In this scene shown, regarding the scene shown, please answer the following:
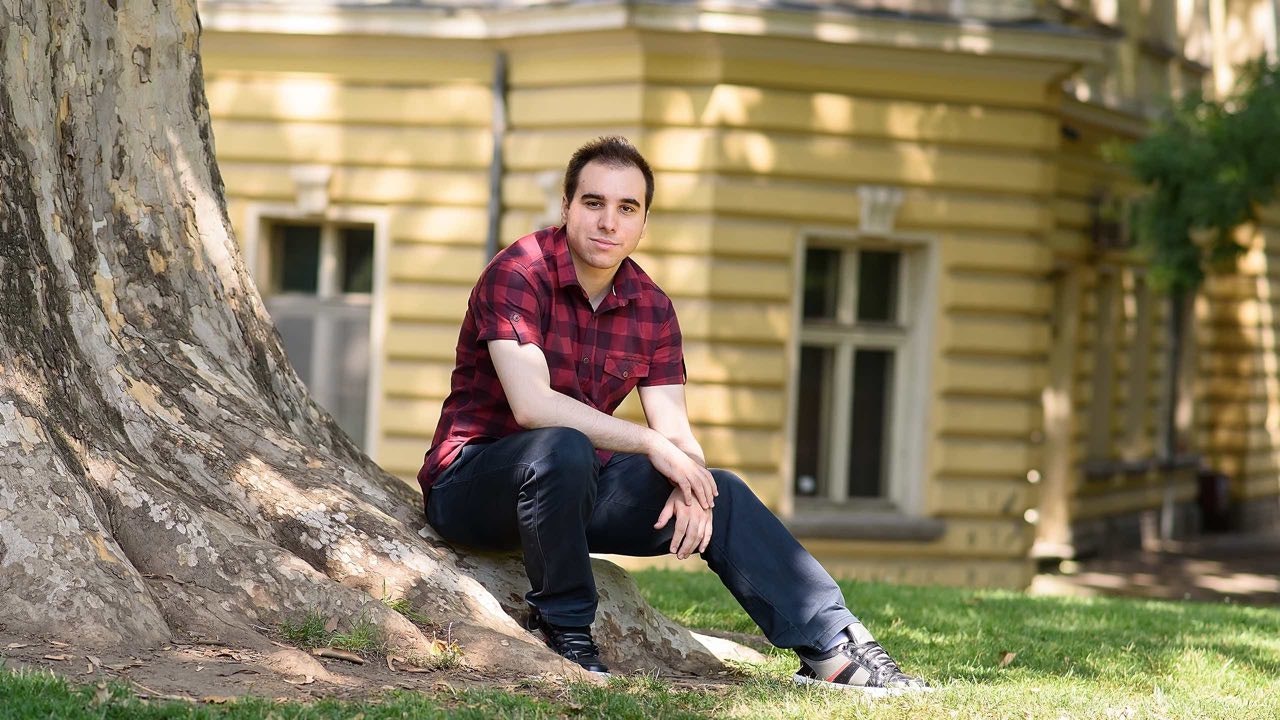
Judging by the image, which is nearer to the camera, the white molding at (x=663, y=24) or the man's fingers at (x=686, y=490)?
the man's fingers at (x=686, y=490)

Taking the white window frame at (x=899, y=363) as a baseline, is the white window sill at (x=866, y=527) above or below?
below

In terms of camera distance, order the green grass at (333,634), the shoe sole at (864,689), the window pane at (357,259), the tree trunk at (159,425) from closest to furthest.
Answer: the tree trunk at (159,425) < the green grass at (333,634) < the shoe sole at (864,689) < the window pane at (357,259)

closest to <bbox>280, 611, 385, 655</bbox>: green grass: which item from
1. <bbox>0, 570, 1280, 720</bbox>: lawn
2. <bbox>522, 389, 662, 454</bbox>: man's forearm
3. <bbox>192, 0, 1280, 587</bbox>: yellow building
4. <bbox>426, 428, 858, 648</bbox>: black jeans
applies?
<bbox>0, 570, 1280, 720</bbox>: lawn

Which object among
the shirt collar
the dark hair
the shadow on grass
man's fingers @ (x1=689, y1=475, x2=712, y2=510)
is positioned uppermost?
the dark hair

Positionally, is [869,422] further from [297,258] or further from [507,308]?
[507,308]

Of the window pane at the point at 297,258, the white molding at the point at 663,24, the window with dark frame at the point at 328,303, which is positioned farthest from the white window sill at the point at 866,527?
the window pane at the point at 297,258

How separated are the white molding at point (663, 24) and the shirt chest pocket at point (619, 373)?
6.76 meters

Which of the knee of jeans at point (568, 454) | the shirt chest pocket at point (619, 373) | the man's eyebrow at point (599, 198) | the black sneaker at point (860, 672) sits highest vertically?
the man's eyebrow at point (599, 198)

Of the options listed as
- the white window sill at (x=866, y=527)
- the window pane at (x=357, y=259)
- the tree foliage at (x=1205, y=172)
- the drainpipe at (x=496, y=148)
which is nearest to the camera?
the white window sill at (x=866, y=527)

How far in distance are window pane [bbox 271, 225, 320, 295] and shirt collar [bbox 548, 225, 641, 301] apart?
28.7 ft

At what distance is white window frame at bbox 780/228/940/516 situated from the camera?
484 inches

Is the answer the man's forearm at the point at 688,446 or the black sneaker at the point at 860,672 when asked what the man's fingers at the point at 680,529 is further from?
the black sneaker at the point at 860,672

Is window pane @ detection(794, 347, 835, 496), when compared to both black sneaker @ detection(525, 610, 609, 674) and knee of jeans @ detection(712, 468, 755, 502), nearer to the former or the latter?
knee of jeans @ detection(712, 468, 755, 502)

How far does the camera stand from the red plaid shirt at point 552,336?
4730mm
